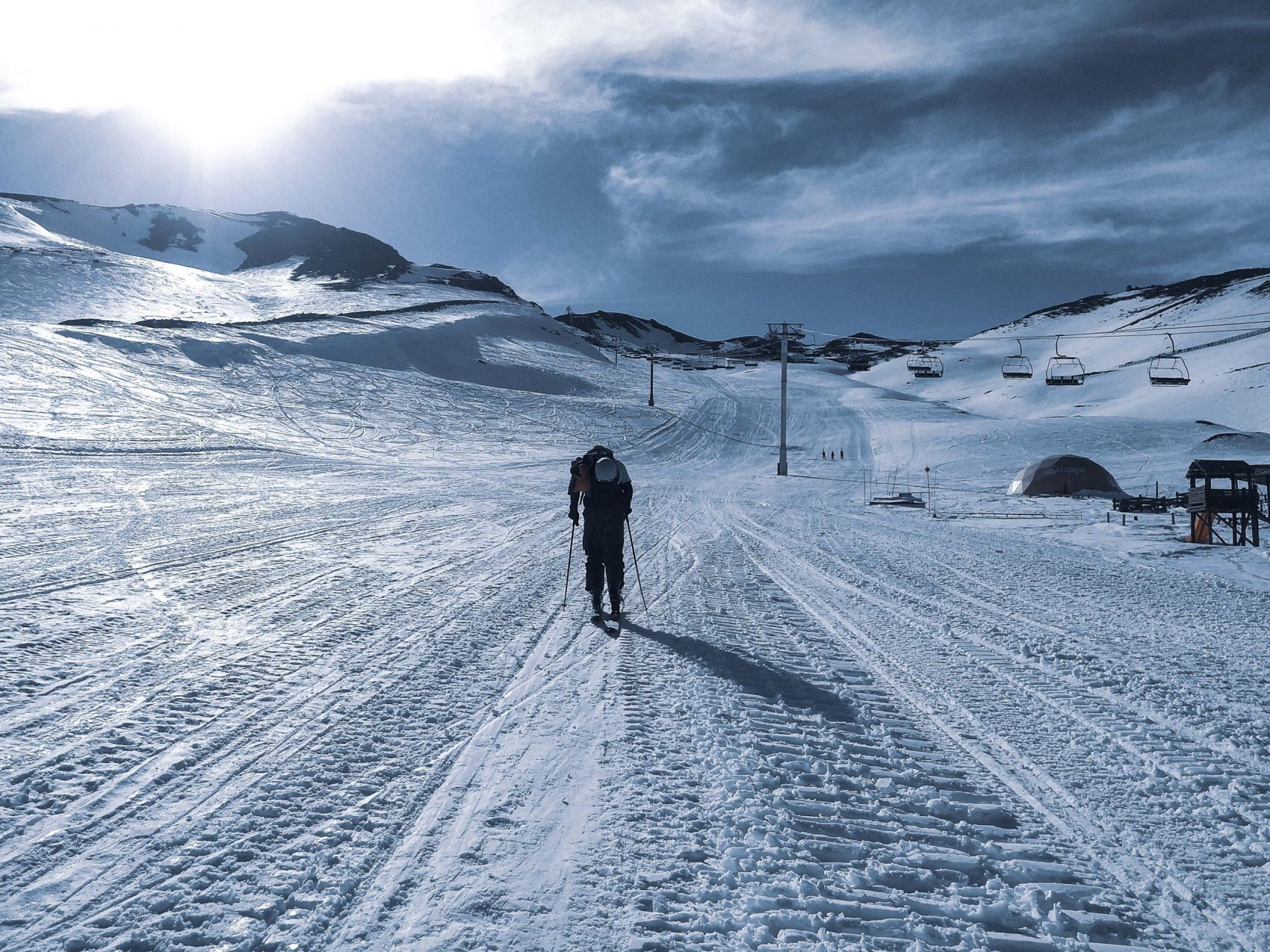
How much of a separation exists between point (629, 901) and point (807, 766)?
1554 mm

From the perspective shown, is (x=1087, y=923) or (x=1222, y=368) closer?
(x=1087, y=923)

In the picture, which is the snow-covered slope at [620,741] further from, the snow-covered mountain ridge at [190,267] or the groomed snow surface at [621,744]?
the snow-covered mountain ridge at [190,267]

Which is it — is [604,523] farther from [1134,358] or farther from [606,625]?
[1134,358]

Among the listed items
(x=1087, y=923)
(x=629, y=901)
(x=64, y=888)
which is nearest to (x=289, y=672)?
(x=64, y=888)

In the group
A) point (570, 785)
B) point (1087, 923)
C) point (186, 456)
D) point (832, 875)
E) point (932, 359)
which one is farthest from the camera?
point (932, 359)

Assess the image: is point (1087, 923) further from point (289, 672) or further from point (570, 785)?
point (289, 672)

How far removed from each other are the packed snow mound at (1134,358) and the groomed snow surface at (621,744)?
36117mm

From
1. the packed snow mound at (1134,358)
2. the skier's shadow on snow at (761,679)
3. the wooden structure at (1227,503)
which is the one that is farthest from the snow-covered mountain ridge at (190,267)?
the wooden structure at (1227,503)

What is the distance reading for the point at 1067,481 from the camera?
27.8 meters

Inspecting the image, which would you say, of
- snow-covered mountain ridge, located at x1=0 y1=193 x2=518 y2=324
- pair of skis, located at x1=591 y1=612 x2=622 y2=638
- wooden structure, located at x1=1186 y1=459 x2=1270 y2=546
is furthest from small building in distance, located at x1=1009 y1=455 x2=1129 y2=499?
snow-covered mountain ridge, located at x1=0 y1=193 x2=518 y2=324

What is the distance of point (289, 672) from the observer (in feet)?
17.7

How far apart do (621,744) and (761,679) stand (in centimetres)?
165

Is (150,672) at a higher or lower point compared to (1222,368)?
lower

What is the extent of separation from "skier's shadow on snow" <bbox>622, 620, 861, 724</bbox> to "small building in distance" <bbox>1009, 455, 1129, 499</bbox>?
2552cm
